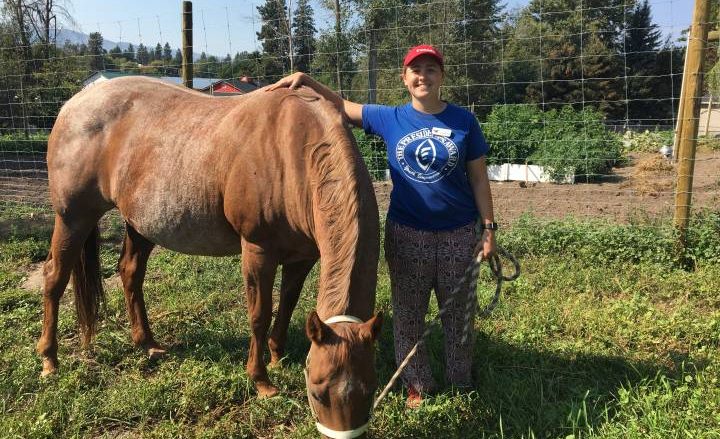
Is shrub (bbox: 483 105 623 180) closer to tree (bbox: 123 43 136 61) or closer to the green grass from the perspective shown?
the green grass

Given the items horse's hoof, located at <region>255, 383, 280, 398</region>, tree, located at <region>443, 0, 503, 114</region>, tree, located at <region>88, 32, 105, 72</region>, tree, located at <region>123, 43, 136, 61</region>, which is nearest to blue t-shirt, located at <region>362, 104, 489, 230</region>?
horse's hoof, located at <region>255, 383, 280, 398</region>

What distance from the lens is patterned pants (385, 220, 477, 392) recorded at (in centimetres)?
278

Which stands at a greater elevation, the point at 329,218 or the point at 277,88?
the point at 277,88

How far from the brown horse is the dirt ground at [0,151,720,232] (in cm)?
389

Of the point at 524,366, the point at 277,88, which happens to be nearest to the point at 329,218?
Answer: the point at 277,88

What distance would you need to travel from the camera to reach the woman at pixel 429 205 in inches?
103

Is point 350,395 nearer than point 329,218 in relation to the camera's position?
Yes

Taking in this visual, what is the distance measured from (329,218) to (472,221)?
89cm

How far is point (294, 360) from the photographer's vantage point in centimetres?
346

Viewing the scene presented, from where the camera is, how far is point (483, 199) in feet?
9.03

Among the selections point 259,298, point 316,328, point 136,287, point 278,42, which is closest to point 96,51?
point 278,42

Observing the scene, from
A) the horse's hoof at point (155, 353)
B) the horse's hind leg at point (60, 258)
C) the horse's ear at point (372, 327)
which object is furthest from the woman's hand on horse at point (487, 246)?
the horse's hind leg at point (60, 258)

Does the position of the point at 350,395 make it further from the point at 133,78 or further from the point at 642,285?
the point at 642,285

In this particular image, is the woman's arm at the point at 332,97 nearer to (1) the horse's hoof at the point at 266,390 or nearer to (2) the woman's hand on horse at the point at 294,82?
(2) the woman's hand on horse at the point at 294,82
